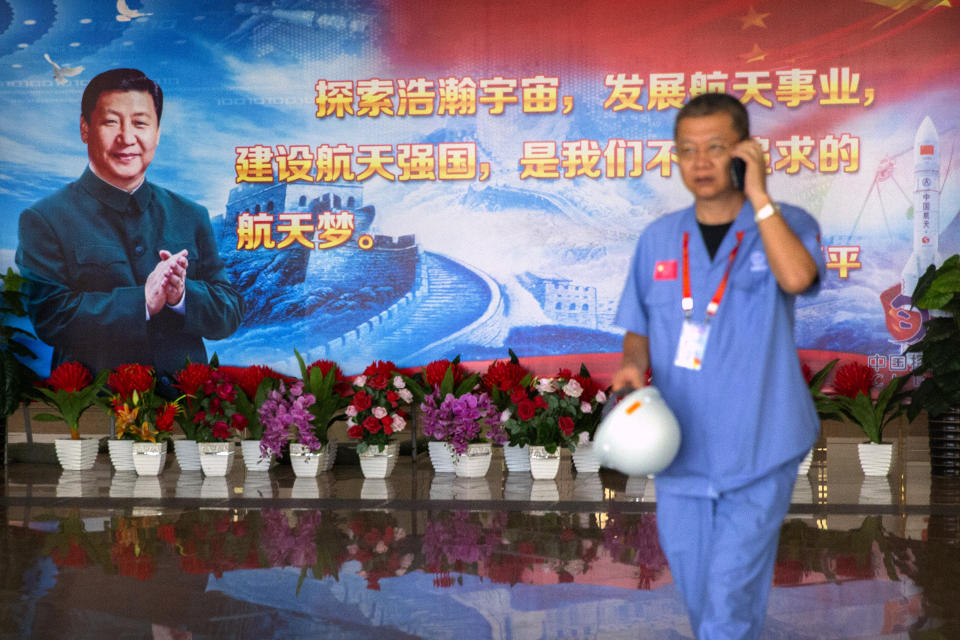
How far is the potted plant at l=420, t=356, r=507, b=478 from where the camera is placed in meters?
5.97

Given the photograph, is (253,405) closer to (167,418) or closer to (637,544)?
(167,418)

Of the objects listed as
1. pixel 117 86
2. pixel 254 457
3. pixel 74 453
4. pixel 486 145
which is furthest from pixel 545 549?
pixel 117 86

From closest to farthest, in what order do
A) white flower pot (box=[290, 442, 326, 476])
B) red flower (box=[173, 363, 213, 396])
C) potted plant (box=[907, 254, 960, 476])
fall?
potted plant (box=[907, 254, 960, 476]), white flower pot (box=[290, 442, 326, 476]), red flower (box=[173, 363, 213, 396])

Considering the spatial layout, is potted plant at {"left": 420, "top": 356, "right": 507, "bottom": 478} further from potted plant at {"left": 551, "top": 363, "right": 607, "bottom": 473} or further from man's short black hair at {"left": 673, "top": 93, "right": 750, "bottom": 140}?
man's short black hair at {"left": 673, "top": 93, "right": 750, "bottom": 140}

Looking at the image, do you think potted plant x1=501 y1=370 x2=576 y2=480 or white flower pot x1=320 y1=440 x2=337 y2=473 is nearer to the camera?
potted plant x1=501 y1=370 x2=576 y2=480

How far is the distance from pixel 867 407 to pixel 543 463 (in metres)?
1.94

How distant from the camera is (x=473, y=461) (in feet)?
19.7

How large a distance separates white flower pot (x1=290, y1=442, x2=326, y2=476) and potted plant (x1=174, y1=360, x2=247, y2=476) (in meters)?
0.38

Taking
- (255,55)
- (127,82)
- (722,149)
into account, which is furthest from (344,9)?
(722,149)

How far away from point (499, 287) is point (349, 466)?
148 cm

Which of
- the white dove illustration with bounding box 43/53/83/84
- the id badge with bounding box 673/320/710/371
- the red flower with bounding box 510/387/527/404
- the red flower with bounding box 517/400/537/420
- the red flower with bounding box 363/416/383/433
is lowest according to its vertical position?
the red flower with bounding box 363/416/383/433

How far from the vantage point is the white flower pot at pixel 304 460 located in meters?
6.13

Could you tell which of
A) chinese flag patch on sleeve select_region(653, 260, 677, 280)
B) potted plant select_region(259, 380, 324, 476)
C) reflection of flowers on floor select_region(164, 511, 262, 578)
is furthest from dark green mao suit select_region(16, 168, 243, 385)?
chinese flag patch on sleeve select_region(653, 260, 677, 280)

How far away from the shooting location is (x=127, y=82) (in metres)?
6.96
